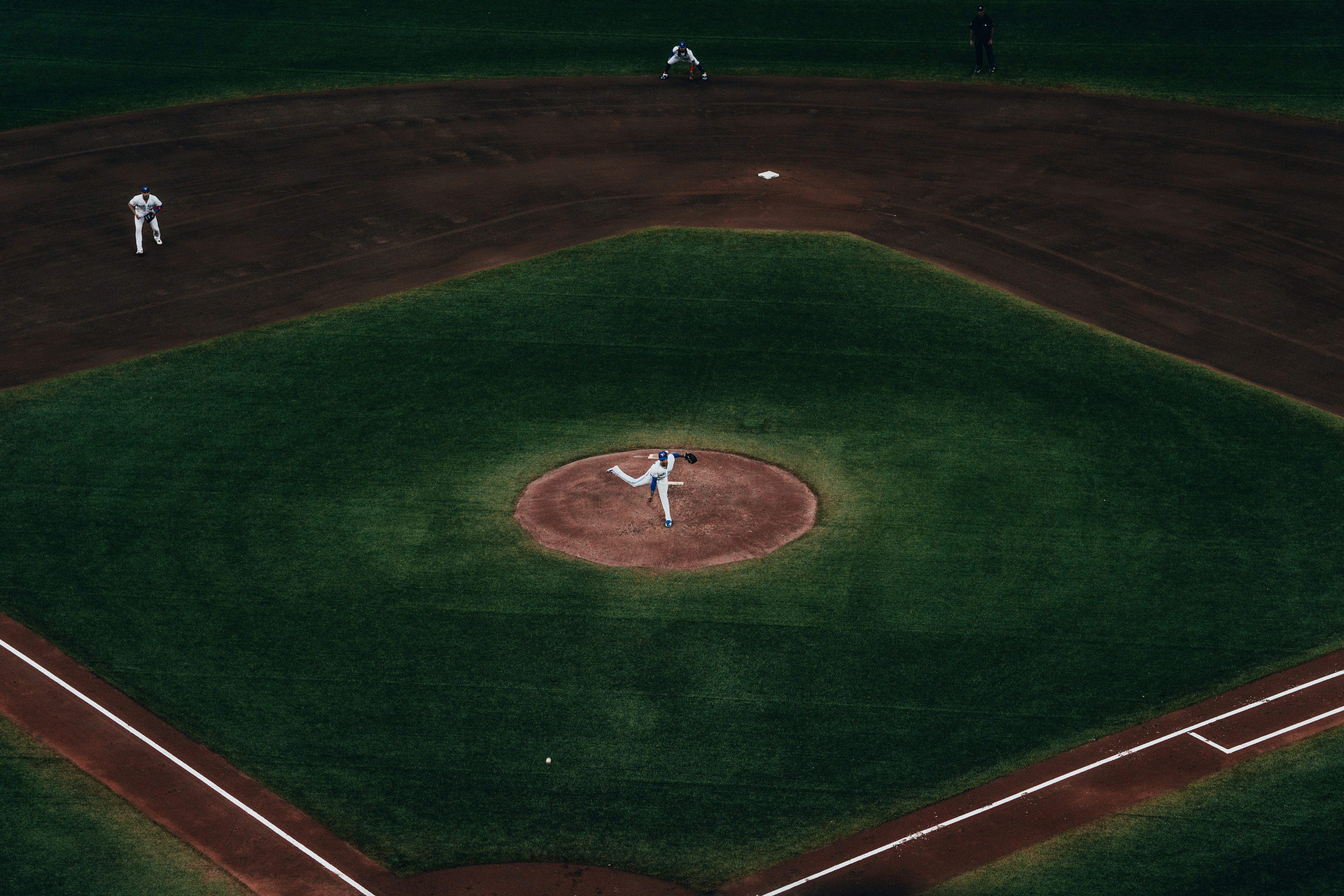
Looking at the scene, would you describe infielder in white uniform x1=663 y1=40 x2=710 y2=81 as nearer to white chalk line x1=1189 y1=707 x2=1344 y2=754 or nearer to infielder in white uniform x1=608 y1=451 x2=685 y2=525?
infielder in white uniform x1=608 y1=451 x2=685 y2=525

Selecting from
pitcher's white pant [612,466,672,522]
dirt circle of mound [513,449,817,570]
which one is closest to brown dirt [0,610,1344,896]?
dirt circle of mound [513,449,817,570]

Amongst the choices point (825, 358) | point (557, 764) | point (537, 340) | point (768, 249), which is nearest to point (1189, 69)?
point (768, 249)

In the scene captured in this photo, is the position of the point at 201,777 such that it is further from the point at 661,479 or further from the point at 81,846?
the point at 661,479

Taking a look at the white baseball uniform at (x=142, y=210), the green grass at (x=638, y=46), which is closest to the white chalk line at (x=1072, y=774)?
the white baseball uniform at (x=142, y=210)

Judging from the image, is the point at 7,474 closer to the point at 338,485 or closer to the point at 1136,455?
the point at 338,485

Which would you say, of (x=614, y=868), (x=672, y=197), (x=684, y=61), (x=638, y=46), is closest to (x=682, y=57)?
(x=684, y=61)
